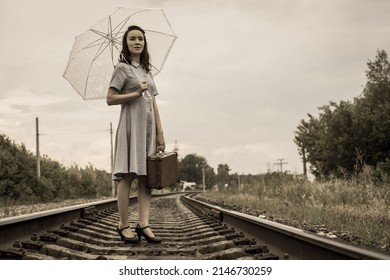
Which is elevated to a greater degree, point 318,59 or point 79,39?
point 79,39

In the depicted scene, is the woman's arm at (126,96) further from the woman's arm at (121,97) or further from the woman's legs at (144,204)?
the woman's legs at (144,204)

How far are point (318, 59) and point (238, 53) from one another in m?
0.68

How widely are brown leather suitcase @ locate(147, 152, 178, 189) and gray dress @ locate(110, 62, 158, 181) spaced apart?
5 cm

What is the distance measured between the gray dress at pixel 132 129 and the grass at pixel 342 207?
1814mm

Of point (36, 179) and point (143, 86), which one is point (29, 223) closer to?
point (143, 86)

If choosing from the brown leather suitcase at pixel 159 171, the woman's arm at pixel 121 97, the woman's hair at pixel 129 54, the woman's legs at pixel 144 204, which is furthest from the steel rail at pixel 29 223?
the woman's hair at pixel 129 54

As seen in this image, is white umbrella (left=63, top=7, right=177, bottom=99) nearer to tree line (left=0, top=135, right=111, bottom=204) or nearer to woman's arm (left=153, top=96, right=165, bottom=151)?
woman's arm (left=153, top=96, right=165, bottom=151)

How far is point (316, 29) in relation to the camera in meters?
3.77

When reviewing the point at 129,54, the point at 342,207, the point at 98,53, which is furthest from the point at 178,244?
the point at 342,207

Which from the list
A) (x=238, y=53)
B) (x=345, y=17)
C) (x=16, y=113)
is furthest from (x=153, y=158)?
(x=345, y=17)

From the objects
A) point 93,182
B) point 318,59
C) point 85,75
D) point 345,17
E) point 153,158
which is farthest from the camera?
point 93,182

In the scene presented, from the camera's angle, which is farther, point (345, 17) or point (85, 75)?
point (85, 75)

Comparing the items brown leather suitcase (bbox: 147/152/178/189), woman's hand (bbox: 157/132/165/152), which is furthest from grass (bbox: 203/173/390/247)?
woman's hand (bbox: 157/132/165/152)

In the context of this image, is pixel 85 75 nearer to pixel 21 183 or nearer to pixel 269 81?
pixel 269 81
